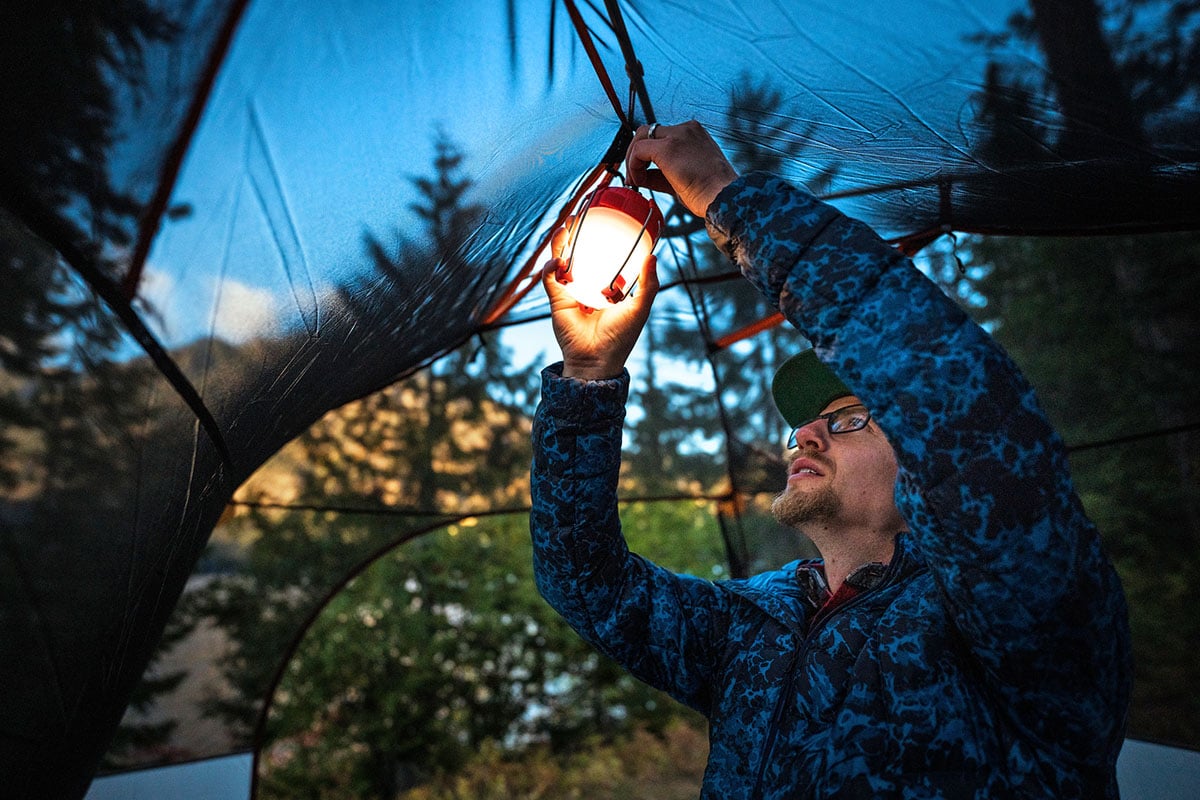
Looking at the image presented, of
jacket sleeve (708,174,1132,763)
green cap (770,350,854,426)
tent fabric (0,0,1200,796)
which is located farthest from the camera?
green cap (770,350,854,426)

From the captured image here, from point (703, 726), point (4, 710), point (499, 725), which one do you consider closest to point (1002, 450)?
point (4, 710)

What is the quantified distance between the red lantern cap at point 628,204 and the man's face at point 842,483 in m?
0.78

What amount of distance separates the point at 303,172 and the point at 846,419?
138cm

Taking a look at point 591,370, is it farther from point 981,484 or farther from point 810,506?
point 981,484

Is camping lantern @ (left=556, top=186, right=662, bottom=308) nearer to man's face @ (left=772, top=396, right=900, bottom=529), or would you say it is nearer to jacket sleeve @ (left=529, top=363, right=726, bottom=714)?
jacket sleeve @ (left=529, top=363, right=726, bottom=714)

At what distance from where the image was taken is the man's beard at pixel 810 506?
191cm

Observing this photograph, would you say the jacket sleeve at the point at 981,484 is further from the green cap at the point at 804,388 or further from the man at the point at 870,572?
the green cap at the point at 804,388

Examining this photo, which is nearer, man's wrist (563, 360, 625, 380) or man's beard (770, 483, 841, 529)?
man's wrist (563, 360, 625, 380)

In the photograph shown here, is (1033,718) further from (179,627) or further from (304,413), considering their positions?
(179,627)

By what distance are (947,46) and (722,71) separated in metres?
0.41

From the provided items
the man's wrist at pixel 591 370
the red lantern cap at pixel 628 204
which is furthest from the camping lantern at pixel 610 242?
the man's wrist at pixel 591 370

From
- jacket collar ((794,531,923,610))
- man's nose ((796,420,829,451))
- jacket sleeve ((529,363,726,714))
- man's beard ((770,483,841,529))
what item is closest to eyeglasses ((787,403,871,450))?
man's nose ((796,420,829,451))

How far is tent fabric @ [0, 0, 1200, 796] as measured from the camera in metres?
0.97

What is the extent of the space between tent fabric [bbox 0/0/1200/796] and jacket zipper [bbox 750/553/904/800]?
0.92m
